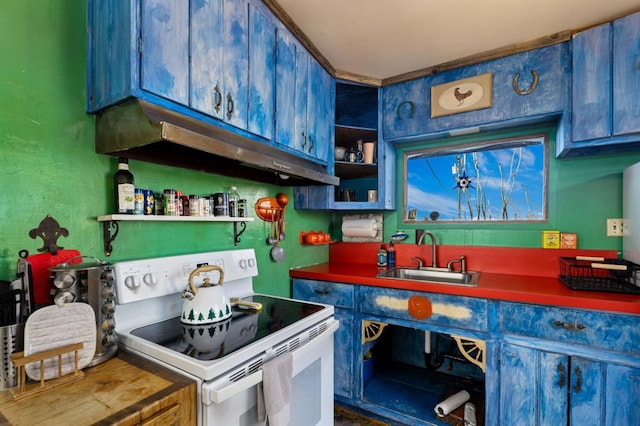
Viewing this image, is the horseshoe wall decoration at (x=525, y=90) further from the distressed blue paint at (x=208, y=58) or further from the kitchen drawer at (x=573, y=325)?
the distressed blue paint at (x=208, y=58)

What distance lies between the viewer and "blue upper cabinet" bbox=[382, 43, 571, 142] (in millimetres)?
1716

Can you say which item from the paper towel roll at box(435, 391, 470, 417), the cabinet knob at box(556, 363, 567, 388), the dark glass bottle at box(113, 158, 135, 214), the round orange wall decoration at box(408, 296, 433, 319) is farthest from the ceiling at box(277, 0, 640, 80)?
the paper towel roll at box(435, 391, 470, 417)

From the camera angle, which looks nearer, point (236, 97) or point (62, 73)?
point (62, 73)

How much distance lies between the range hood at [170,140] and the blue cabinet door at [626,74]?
1.70 m

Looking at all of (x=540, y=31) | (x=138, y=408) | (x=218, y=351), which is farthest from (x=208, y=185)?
(x=540, y=31)

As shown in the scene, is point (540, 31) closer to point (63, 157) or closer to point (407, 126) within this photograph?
point (407, 126)

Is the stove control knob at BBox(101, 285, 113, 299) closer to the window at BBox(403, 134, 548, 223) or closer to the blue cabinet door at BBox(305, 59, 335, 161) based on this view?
the blue cabinet door at BBox(305, 59, 335, 161)

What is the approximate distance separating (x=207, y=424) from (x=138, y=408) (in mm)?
223

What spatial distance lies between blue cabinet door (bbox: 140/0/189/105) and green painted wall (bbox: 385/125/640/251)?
1.99 meters

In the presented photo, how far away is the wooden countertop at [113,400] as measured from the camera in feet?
2.19

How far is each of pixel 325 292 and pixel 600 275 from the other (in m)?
1.66

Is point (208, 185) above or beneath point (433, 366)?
above

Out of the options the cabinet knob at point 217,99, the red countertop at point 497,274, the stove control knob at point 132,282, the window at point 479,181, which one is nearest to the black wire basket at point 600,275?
the red countertop at point 497,274

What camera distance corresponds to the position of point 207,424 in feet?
2.73
